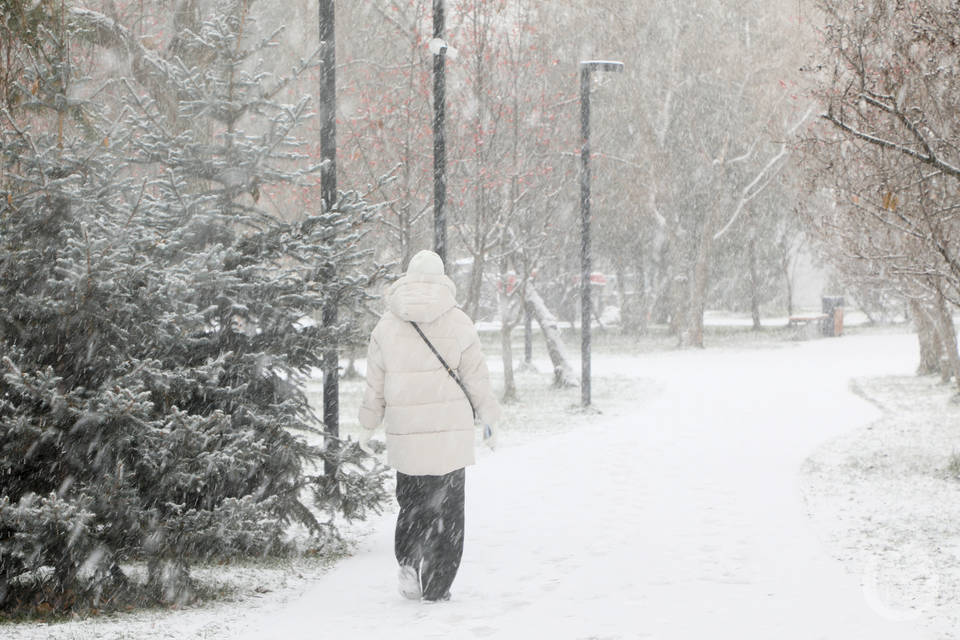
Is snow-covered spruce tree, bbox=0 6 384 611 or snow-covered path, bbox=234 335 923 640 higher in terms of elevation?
snow-covered spruce tree, bbox=0 6 384 611

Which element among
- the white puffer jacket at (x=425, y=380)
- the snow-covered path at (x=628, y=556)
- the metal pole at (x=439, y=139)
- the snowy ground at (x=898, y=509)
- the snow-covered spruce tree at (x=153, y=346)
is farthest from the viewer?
the metal pole at (x=439, y=139)

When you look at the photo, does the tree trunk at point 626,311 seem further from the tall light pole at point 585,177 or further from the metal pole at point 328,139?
the metal pole at point 328,139

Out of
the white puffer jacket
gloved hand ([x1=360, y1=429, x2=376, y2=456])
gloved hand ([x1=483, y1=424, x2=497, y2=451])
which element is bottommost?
gloved hand ([x1=360, y1=429, x2=376, y2=456])

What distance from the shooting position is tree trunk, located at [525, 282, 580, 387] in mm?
21981

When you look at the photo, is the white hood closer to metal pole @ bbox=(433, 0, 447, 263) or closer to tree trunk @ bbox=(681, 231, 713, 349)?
metal pole @ bbox=(433, 0, 447, 263)

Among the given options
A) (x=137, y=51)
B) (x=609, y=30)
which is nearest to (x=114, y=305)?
(x=137, y=51)

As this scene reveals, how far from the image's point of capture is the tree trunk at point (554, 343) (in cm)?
2198

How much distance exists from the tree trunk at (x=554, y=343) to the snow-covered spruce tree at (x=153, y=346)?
14.7 m

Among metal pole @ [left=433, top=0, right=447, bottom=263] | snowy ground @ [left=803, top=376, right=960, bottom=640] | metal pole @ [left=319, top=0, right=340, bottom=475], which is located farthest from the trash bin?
metal pole @ [left=319, top=0, right=340, bottom=475]

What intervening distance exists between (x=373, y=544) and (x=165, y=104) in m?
4.45

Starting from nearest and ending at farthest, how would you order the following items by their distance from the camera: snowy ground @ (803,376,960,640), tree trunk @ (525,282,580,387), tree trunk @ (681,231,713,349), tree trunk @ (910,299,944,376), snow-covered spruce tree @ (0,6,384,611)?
snow-covered spruce tree @ (0,6,384,611)
snowy ground @ (803,376,960,640)
tree trunk @ (525,282,580,387)
tree trunk @ (910,299,944,376)
tree trunk @ (681,231,713,349)

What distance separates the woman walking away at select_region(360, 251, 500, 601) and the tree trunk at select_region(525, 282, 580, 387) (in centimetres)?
1555

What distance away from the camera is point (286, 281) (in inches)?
270

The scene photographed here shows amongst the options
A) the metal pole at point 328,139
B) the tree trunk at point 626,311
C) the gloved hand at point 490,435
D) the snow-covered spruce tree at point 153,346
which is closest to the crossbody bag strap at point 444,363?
the gloved hand at point 490,435
